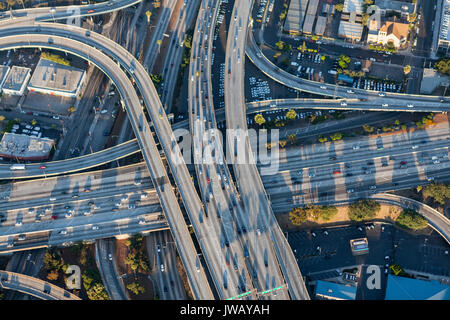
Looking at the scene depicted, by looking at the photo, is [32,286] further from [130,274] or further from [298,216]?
[298,216]

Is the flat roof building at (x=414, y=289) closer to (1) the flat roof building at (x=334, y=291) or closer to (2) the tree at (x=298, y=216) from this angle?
(1) the flat roof building at (x=334, y=291)

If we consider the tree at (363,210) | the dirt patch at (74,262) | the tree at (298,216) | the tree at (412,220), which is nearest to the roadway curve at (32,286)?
the dirt patch at (74,262)

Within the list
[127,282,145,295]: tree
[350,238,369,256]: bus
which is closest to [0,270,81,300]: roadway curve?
[127,282,145,295]: tree

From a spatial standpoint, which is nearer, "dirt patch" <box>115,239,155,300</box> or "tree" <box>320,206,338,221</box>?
"dirt patch" <box>115,239,155,300</box>

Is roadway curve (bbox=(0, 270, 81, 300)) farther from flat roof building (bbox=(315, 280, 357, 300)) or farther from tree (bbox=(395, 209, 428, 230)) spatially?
tree (bbox=(395, 209, 428, 230))

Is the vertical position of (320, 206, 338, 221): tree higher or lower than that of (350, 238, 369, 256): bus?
higher
